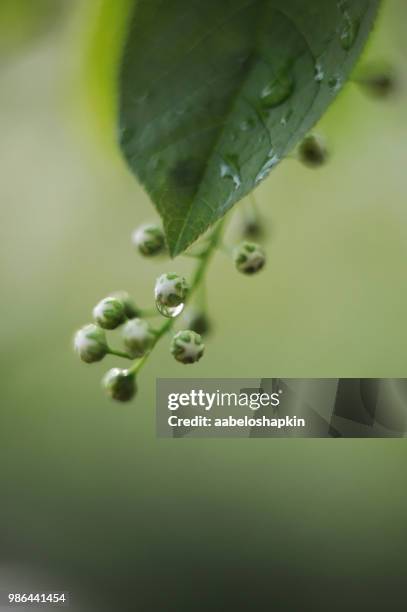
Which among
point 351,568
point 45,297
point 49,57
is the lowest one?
point 351,568

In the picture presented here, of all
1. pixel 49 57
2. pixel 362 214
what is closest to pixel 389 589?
pixel 362 214

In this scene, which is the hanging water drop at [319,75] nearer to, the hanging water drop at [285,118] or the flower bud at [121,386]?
the hanging water drop at [285,118]

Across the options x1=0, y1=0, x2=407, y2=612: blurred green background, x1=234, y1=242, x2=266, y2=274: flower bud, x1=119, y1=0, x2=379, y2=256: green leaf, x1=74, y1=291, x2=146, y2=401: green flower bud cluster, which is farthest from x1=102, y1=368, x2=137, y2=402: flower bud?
x1=0, y1=0, x2=407, y2=612: blurred green background

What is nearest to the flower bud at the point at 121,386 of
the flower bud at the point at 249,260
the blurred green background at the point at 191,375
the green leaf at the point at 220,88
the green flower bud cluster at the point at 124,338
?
the green flower bud cluster at the point at 124,338

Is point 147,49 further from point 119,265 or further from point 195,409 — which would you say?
point 119,265

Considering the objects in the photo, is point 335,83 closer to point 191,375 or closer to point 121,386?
point 121,386

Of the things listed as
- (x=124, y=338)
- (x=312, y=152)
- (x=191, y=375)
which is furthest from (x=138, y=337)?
(x=191, y=375)
